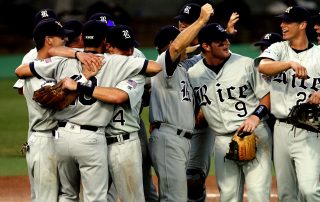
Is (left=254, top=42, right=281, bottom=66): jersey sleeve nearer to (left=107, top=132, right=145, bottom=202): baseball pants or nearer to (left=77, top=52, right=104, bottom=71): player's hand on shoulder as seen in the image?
(left=107, top=132, right=145, bottom=202): baseball pants

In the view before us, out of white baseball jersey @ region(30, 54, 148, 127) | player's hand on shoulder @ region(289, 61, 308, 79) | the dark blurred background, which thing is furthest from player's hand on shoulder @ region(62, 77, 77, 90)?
the dark blurred background

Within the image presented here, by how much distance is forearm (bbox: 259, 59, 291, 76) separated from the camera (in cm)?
868

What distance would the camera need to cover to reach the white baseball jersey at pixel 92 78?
848cm

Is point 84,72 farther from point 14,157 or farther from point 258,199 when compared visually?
point 14,157

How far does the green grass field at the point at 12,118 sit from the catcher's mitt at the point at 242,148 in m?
4.88

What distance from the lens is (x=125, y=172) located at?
8625 millimetres

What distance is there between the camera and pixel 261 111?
9070 millimetres

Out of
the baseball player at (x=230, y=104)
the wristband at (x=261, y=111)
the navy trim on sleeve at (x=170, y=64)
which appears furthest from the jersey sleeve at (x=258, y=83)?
the navy trim on sleeve at (x=170, y=64)

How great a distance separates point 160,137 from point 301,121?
1.41 meters

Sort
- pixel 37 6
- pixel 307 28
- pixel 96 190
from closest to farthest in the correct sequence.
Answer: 1. pixel 96 190
2. pixel 307 28
3. pixel 37 6

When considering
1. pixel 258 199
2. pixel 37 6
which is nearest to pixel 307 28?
pixel 258 199

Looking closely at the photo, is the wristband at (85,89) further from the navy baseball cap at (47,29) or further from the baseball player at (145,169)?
the baseball player at (145,169)

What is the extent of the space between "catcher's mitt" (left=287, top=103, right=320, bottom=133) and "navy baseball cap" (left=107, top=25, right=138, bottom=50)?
1.68 meters

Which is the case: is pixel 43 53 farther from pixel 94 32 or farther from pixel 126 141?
pixel 126 141
